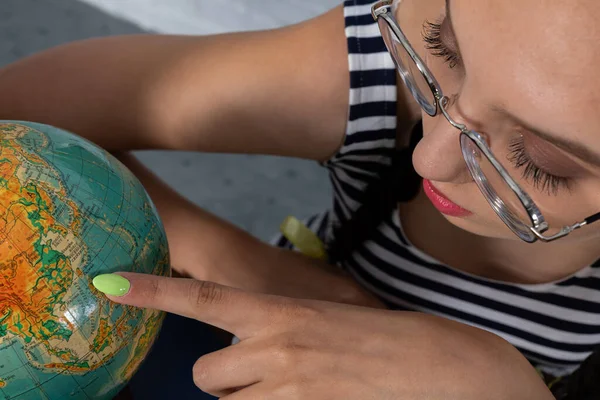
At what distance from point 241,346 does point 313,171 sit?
62.8 inches

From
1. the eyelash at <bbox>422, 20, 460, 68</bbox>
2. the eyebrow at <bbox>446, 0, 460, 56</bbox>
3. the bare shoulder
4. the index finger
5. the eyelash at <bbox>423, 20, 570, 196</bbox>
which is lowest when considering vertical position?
the index finger

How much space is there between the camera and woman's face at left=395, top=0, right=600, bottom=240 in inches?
17.5

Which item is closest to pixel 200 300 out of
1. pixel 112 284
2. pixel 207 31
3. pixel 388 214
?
pixel 112 284

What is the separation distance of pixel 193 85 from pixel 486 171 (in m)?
0.45

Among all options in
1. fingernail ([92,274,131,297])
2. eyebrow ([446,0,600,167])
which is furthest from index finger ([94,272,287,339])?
eyebrow ([446,0,600,167])

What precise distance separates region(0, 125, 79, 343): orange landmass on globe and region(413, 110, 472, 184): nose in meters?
0.35

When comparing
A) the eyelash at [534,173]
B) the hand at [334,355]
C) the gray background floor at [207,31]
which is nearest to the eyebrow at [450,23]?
the eyelash at [534,173]

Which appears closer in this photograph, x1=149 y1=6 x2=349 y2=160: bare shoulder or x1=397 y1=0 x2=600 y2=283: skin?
x1=397 y1=0 x2=600 y2=283: skin

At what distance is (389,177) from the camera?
3.11ft

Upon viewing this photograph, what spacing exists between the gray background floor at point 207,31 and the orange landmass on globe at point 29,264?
4.83ft

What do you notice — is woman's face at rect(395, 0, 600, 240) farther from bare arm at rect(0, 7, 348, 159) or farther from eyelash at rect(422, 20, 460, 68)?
bare arm at rect(0, 7, 348, 159)

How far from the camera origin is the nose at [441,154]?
59cm

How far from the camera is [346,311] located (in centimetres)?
70

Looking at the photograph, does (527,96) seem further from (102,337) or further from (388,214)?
(388,214)
